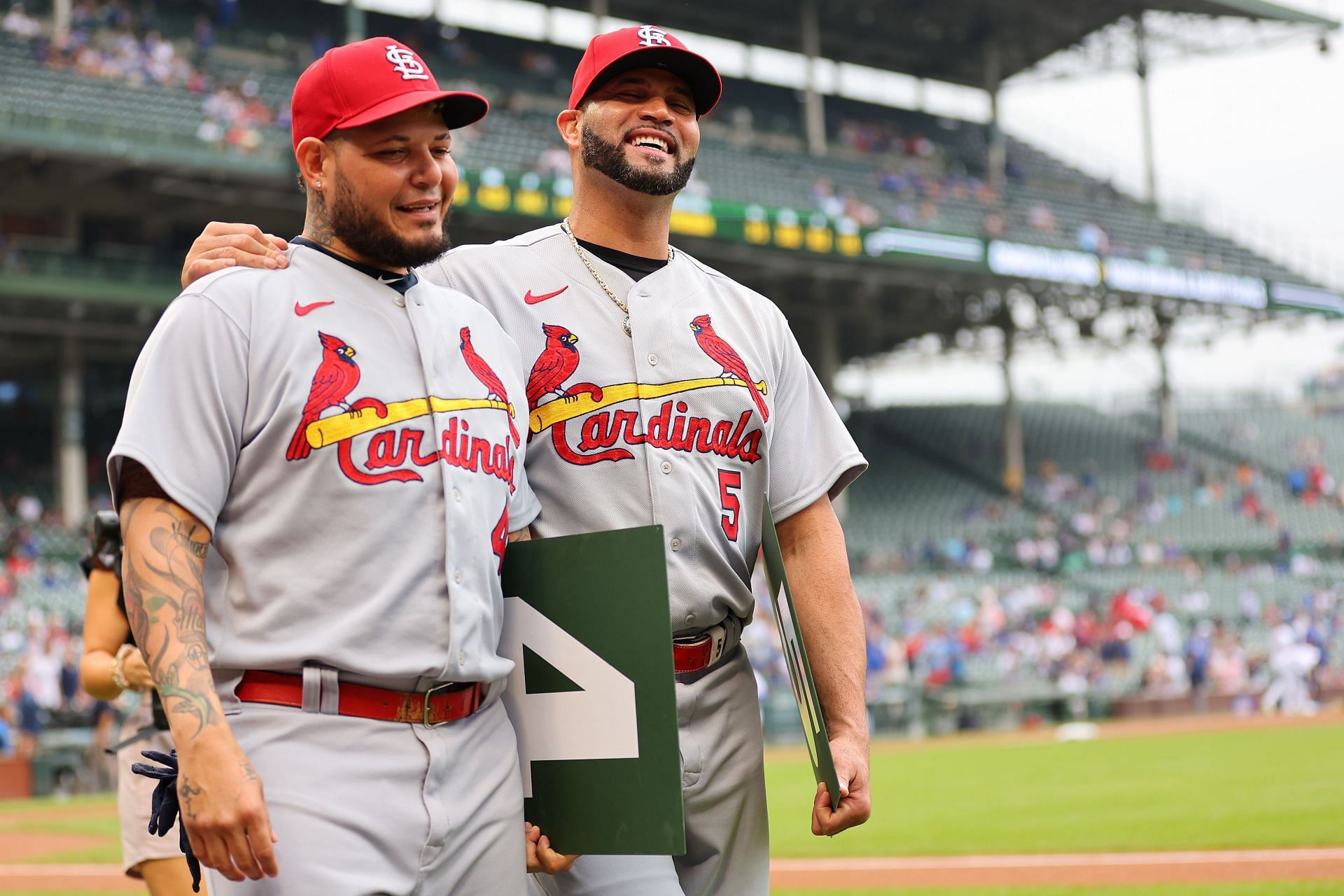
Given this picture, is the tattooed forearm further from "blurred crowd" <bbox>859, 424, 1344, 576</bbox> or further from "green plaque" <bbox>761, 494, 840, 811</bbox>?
"blurred crowd" <bbox>859, 424, 1344, 576</bbox>

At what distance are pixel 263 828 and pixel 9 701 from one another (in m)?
14.9

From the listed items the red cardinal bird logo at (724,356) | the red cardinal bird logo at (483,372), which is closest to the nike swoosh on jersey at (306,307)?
the red cardinal bird logo at (483,372)

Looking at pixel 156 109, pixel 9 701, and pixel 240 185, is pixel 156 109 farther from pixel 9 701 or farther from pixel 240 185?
pixel 9 701

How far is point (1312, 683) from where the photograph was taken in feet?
76.2

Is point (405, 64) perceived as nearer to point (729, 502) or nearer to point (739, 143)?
point (729, 502)

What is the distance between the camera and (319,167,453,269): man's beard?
251 cm

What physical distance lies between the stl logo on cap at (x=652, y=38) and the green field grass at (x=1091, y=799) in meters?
6.30

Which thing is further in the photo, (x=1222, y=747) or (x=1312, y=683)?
(x=1312, y=683)

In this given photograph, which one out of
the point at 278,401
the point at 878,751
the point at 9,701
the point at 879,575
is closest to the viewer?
the point at 278,401

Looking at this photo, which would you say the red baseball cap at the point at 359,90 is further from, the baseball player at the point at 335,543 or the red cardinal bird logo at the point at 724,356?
the red cardinal bird logo at the point at 724,356

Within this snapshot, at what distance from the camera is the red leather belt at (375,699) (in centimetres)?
230

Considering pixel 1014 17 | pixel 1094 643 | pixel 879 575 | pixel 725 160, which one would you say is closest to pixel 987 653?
pixel 1094 643

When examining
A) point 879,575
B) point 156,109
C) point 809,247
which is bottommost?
point 879,575

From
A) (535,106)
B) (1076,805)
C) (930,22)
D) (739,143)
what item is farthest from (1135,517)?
(1076,805)
